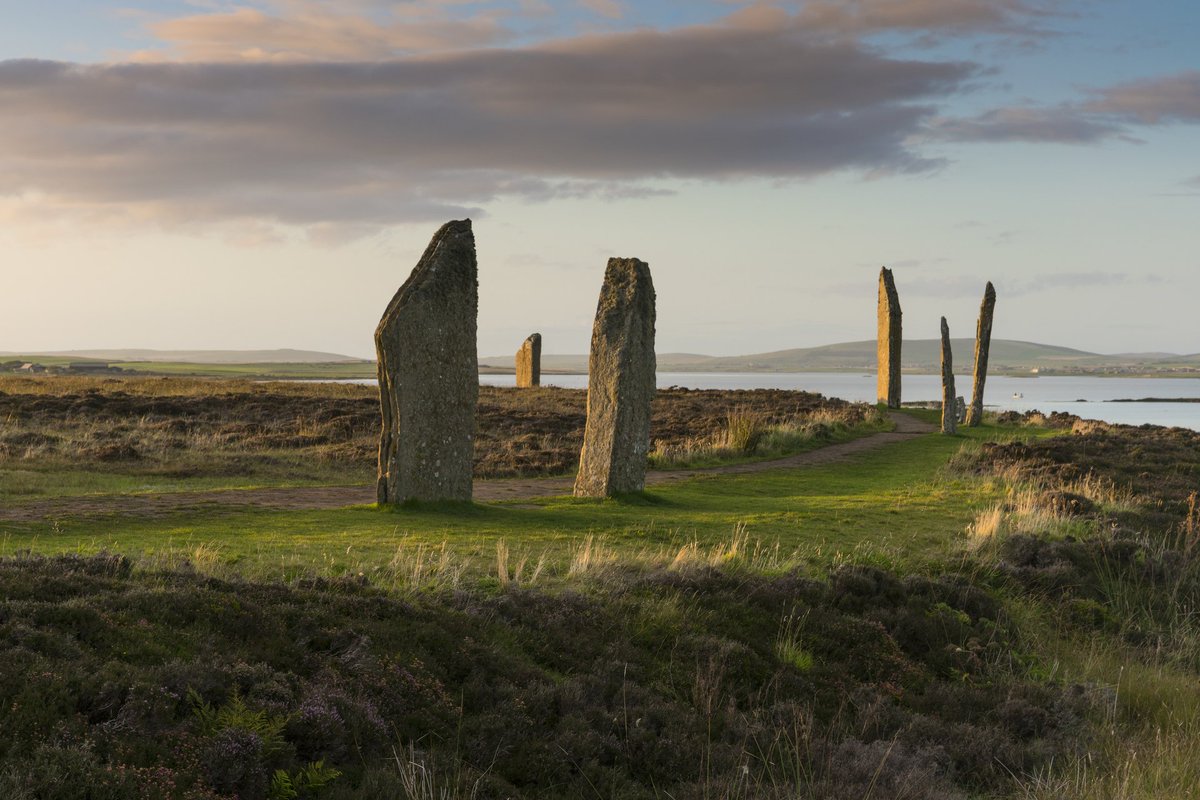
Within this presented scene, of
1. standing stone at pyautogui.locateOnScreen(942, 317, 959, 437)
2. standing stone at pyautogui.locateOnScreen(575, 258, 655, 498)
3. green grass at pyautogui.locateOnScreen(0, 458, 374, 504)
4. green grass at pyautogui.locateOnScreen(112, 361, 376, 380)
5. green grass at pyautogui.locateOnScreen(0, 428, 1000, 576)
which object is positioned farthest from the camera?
green grass at pyautogui.locateOnScreen(112, 361, 376, 380)

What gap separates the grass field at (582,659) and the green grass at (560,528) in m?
0.11

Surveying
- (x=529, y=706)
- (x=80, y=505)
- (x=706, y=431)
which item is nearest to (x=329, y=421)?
(x=706, y=431)

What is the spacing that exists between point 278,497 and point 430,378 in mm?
4246

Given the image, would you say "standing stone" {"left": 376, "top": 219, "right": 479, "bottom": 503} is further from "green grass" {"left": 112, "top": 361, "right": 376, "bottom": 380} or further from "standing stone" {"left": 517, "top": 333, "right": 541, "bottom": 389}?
"green grass" {"left": 112, "top": 361, "right": 376, "bottom": 380}

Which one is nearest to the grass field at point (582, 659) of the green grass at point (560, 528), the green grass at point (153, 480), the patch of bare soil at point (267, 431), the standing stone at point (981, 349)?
the green grass at point (560, 528)

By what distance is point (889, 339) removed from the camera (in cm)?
4666

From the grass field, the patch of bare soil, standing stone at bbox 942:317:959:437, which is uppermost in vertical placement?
standing stone at bbox 942:317:959:437

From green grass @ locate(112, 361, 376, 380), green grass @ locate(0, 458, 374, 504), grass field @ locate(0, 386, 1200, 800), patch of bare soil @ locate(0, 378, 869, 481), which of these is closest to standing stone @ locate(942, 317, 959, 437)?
patch of bare soil @ locate(0, 378, 869, 481)

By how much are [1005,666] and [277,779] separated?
8460mm

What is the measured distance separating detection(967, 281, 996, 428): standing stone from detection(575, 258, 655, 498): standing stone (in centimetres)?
2199

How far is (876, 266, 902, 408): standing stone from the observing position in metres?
46.5

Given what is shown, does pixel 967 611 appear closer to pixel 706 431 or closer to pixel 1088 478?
pixel 1088 478

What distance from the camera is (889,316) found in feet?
153

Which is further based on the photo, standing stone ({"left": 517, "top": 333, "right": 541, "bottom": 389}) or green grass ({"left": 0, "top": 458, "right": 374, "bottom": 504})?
standing stone ({"left": 517, "top": 333, "right": 541, "bottom": 389})
